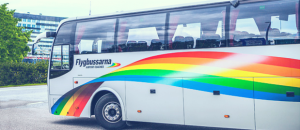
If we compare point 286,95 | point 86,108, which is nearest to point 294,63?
point 286,95

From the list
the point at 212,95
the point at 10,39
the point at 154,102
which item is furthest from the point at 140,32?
the point at 10,39

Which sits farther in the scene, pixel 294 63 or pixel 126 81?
pixel 126 81

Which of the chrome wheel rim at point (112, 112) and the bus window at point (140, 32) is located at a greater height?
the bus window at point (140, 32)

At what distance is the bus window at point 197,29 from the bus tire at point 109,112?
235 cm

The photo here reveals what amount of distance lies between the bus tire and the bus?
27mm

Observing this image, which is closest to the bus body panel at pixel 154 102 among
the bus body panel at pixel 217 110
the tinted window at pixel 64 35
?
the bus body panel at pixel 217 110

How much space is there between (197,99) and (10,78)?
27.7 metres

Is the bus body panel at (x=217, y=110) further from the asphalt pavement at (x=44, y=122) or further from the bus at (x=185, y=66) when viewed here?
the asphalt pavement at (x=44, y=122)

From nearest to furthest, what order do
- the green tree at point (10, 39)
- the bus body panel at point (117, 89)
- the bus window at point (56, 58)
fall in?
1. the bus body panel at point (117, 89)
2. the bus window at point (56, 58)
3. the green tree at point (10, 39)

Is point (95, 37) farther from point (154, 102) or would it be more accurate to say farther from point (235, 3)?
point (235, 3)

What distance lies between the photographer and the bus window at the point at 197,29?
314 inches

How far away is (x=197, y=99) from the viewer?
8.19 metres

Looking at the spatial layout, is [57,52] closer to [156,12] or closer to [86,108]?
[86,108]

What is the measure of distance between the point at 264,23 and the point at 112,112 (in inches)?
184
